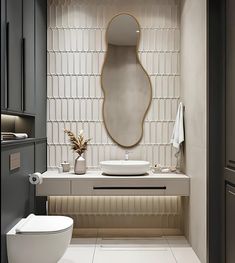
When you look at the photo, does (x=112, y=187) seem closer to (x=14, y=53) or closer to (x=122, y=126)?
(x=122, y=126)

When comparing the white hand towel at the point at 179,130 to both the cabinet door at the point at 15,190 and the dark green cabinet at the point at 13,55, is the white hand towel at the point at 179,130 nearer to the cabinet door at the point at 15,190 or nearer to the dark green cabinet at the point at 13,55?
the cabinet door at the point at 15,190

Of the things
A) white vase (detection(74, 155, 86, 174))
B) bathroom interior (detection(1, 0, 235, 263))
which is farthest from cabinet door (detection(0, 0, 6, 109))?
white vase (detection(74, 155, 86, 174))

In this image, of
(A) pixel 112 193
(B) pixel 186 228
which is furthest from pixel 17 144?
(B) pixel 186 228

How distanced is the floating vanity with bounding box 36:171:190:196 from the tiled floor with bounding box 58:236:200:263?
1.87 ft

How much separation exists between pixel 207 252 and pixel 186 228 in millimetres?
937

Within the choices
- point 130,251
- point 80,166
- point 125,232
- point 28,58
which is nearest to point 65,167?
point 80,166

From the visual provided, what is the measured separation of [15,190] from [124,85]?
1.89 meters

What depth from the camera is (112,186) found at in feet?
12.1

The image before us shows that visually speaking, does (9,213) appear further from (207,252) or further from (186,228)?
(186,228)

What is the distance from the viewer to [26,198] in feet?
10.9

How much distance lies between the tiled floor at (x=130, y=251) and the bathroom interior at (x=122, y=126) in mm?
11

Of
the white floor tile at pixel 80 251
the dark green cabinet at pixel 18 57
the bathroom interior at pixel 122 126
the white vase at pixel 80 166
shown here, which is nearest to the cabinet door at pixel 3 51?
the dark green cabinet at pixel 18 57

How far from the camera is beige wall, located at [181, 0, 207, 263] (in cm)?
313

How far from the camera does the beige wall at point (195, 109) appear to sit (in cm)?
313
